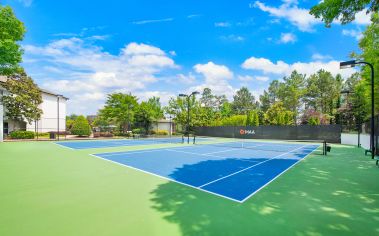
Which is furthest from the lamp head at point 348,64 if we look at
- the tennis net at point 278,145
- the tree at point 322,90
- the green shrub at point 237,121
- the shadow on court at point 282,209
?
the tree at point 322,90

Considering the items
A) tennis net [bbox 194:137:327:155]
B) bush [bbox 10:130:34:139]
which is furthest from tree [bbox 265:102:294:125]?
bush [bbox 10:130:34:139]

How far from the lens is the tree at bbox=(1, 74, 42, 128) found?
31.1m

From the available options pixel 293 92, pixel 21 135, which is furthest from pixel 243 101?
pixel 21 135

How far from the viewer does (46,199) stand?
5242 millimetres

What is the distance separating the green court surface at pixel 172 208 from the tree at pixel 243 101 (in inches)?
2725

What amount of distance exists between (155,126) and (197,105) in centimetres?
1134

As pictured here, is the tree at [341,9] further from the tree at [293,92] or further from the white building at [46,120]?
the tree at [293,92]

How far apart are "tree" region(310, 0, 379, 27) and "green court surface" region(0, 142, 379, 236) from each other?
644cm

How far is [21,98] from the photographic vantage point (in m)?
31.4

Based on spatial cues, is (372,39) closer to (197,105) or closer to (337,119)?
(337,119)

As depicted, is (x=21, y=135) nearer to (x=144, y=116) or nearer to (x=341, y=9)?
(x=144, y=116)

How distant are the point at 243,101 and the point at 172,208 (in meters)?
74.1

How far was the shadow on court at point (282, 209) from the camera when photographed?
3.80m

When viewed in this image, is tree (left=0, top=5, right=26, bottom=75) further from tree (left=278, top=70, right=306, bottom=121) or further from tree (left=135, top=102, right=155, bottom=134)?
tree (left=278, top=70, right=306, bottom=121)
